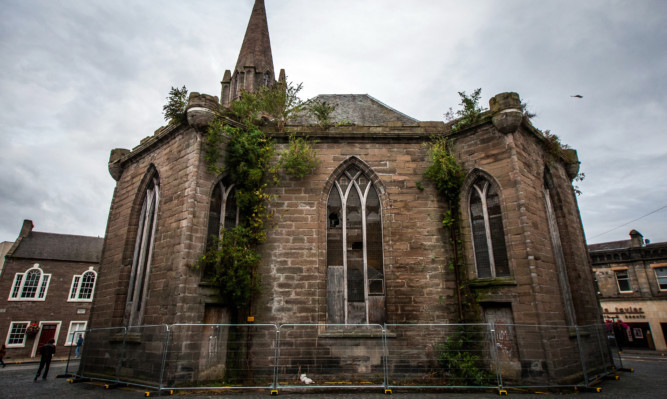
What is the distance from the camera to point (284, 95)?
1084 centimetres

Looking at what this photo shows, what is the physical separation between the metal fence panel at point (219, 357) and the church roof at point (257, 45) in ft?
69.4

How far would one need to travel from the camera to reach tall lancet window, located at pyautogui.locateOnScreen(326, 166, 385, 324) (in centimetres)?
949

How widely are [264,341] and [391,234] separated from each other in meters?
4.25

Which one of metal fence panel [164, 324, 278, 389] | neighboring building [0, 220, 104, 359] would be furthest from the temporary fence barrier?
neighboring building [0, 220, 104, 359]

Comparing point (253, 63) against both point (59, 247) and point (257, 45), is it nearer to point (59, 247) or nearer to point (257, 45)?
point (257, 45)

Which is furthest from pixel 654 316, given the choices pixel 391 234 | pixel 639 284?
pixel 391 234

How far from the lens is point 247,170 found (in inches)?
384

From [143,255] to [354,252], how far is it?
6088 millimetres

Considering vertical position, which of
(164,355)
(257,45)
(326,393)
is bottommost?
(326,393)

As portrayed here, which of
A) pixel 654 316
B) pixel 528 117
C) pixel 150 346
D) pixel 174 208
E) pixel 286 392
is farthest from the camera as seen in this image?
pixel 654 316

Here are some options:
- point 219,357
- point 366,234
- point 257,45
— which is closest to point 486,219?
point 366,234

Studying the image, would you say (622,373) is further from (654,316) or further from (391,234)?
(654,316)

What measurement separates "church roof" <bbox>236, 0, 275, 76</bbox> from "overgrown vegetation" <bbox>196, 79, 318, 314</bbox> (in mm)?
16649

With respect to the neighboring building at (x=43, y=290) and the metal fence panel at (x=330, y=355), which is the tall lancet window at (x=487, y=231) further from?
the neighboring building at (x=43, y=290)
